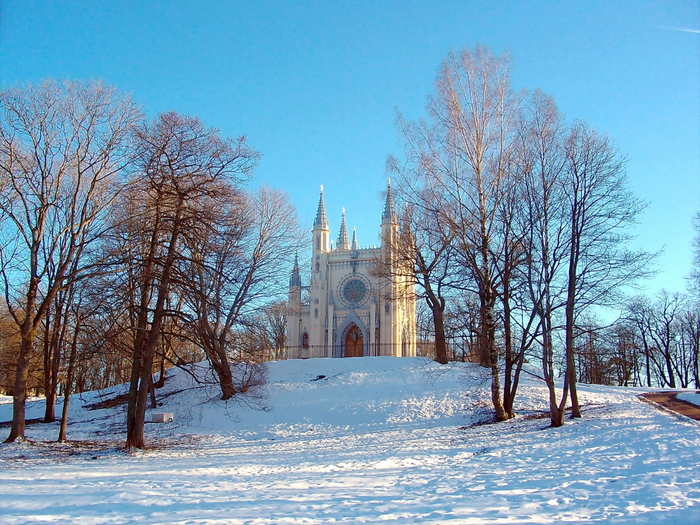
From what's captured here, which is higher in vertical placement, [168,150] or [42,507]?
[168,150]

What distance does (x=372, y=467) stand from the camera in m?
9.51

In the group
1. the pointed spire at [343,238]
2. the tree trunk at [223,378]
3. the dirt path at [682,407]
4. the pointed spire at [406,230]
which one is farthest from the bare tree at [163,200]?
the pointed spire at [343,238]

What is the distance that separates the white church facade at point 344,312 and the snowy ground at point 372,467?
25.9 metres

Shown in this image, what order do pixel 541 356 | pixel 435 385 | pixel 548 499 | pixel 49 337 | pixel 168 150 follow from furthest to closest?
pixel 435 385
pixel 49 337
pixel 541 356
pixel 168 150
pixel 548 499

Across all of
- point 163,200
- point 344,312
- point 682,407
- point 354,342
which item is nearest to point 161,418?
point 163,200

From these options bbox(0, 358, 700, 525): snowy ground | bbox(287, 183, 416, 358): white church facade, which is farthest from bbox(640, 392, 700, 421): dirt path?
bbox(287, 183, 416, 358): white church facade

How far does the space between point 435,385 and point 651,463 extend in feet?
43.3

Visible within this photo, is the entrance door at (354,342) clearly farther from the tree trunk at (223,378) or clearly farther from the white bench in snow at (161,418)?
the white bench in snow at (161,418)

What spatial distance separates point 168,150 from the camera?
13.0 metres

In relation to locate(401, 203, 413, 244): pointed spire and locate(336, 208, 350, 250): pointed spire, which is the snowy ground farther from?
locate(336, 208, 350, 250): pointed spire

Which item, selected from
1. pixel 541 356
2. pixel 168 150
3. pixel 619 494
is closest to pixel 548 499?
pixel 619 494

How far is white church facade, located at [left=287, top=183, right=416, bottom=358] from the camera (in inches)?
1802

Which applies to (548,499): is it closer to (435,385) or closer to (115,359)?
(115,359)

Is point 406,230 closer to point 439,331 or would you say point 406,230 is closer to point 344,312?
point 439,331
